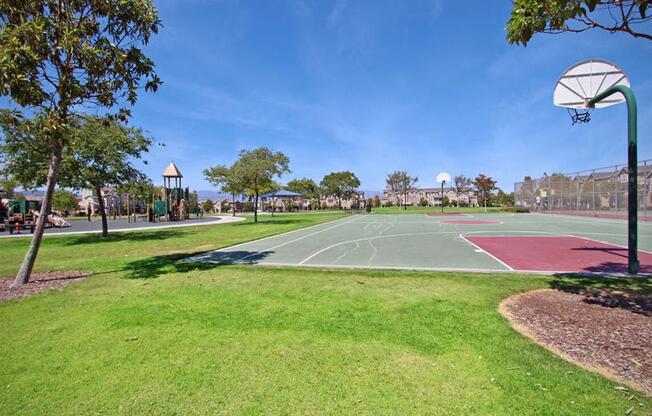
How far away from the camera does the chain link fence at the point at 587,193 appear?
2836cm

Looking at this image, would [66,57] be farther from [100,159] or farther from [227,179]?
[227,179]

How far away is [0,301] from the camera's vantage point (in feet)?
19.5

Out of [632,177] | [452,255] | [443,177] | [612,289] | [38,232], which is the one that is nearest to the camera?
[612,289]

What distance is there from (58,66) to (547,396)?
31.9ft

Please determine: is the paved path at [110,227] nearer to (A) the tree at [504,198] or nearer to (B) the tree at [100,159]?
(B) the tree at [100,159]

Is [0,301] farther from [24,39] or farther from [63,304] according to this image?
[24,39]

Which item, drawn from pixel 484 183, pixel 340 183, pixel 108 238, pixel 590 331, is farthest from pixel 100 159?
pixel 484 183

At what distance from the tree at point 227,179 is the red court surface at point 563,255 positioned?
21.2 metres

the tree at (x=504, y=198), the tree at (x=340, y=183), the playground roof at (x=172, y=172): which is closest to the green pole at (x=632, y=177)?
the playground roof at (x=172, y=172)

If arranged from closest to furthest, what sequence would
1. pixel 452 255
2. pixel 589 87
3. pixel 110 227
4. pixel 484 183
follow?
1. pixel 589 87
2. pixel 452 255
3. pixel 110 227
4. pixel 484 183

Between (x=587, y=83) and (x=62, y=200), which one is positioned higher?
(x=587, y=83)

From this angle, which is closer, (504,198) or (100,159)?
(100,159)

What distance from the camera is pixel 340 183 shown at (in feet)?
286

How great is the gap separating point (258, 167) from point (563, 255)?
2294 centimetres
